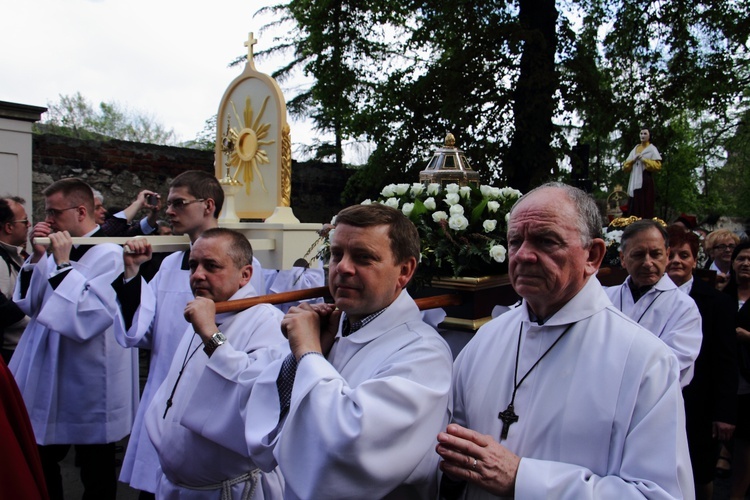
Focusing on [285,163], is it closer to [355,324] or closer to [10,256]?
[10,256]

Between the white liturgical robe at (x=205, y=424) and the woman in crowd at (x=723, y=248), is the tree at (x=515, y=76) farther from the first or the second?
the white liturgical robe at (x=205, y=424)

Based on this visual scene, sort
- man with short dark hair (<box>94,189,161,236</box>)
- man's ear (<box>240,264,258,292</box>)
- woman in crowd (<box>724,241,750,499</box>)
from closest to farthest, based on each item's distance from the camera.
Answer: man's ear (<box>240,264,258,292</box>) → woman in crowd (<box>724,241,750,499</box>) → man with short dark hair (<box>94,189,161,236</box>)

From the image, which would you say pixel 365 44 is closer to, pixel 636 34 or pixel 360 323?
pixel 636 34

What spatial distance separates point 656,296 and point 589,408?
218 centimetres

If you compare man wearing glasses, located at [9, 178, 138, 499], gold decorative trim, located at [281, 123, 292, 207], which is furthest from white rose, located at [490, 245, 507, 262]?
gold decorative trim, located at [281, 123, 292, 207]

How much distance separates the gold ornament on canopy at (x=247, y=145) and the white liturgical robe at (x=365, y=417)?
3363 millimetres

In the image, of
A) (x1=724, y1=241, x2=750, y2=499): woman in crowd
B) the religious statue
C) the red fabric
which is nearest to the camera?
the red fabric

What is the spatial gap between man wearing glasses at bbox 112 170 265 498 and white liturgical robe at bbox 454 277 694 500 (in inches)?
82.2

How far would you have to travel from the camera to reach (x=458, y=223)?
9.91 ft

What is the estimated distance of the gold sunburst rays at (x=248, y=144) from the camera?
509 centimetres

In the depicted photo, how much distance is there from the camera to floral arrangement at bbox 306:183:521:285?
9.68ft

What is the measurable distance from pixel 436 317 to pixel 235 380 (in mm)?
891

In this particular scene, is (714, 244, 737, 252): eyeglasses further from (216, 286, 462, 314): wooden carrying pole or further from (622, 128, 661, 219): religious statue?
(216, 286, 462, 314): wooden carrying pole

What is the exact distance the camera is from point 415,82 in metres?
12.5
